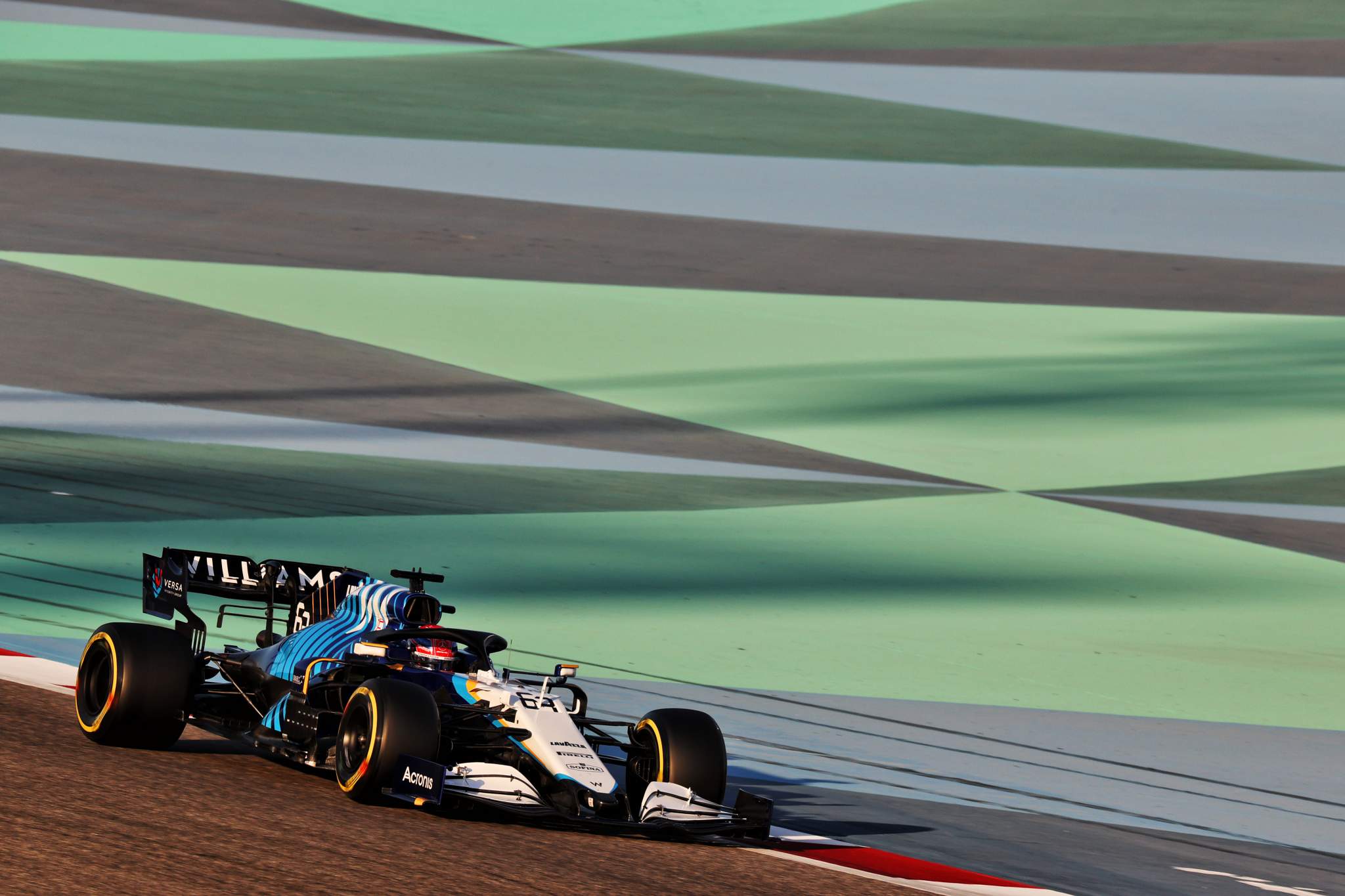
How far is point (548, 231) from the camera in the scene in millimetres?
32281

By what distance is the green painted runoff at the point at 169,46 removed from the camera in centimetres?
4097

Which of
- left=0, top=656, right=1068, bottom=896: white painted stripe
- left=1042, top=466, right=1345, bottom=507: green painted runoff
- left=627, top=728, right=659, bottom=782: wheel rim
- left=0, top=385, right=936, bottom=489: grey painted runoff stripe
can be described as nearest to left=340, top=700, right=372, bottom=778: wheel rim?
left=627, top=728, right=659, bottom=782: wheel rim

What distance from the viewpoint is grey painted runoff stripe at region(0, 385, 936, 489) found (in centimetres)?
2161

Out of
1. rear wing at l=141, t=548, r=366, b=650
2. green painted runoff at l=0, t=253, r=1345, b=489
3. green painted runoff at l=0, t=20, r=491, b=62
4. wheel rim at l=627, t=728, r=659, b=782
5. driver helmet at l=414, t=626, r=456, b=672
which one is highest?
green painted runoff at l=0, t=20, r=491, b=62

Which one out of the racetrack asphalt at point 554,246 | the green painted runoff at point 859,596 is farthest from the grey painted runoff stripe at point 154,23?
the green painted runoff at point 859,596

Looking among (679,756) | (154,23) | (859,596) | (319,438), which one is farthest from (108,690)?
(154,23)

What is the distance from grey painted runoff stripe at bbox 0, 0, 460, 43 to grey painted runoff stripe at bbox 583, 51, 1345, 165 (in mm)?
4910

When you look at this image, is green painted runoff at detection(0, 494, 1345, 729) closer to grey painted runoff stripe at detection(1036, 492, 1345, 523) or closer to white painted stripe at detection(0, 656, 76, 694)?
white painted stripe at detection(0, 656, 76, 694)

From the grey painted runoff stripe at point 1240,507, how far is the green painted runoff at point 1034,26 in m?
23.2

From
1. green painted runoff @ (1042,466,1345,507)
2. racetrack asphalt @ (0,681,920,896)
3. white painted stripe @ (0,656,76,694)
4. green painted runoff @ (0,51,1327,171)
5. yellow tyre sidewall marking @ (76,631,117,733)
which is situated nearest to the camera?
racetrack asphalt @ (0,681,920,896)

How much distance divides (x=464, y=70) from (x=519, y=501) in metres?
22.8

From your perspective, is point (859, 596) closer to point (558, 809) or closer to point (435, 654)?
point (435, 654)

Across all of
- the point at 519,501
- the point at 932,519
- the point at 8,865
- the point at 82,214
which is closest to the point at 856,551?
the point at 932,519

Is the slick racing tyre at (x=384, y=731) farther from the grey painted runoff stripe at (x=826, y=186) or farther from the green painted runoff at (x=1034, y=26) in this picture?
the green painted runoff at (x=1034, y=26)
